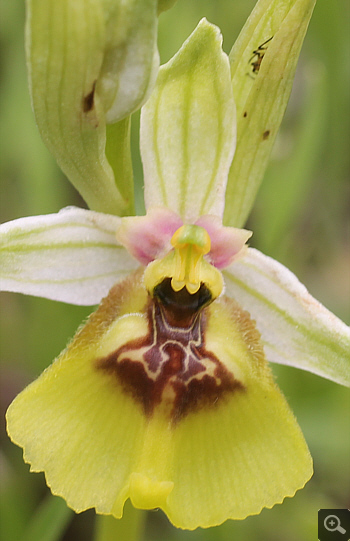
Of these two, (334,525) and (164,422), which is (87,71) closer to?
(164,422)

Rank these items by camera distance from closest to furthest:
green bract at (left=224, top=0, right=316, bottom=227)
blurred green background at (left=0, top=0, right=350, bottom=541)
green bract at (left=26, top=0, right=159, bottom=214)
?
green bract at (left=26, top=0, right=159, bottom=214) → green bract at (left=224, top=0, right=316, bottom=227) → blurred green background at (left=0, top=0, right=350, bottom=541)

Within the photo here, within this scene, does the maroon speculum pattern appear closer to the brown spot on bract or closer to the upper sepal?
the upper sepal

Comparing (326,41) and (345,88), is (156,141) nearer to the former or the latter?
(326,41)

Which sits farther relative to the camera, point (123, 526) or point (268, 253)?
point (268, 253)

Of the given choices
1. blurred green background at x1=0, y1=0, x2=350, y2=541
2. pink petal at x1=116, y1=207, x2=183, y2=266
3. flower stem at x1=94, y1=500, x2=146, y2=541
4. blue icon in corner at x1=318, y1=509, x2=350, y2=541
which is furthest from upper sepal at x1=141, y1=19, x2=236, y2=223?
blue icon in corner at x1=318, y1=509, x2=350, y2=541

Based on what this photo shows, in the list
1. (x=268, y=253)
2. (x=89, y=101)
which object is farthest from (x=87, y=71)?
(x=268, y=253)

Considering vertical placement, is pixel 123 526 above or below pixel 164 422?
below

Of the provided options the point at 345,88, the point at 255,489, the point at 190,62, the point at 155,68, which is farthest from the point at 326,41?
the point at 255,489
